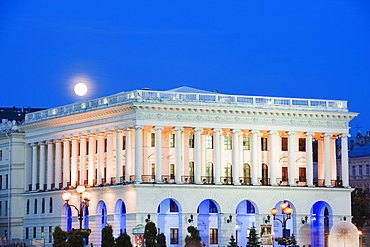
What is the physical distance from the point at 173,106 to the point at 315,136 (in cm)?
1751

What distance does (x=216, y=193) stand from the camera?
107 meters

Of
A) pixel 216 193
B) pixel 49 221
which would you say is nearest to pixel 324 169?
pixel 216 193

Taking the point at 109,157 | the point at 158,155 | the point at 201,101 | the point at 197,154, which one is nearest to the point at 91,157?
the point at 109,157

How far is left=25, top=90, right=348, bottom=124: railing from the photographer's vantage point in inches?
4131

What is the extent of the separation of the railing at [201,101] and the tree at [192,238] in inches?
476

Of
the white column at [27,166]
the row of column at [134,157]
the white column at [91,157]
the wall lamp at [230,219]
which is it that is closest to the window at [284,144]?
the row of column at [134,157]

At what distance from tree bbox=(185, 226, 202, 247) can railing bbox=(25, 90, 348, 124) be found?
1209 cm

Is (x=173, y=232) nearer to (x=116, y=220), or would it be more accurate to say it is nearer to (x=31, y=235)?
(x=116, y=220)

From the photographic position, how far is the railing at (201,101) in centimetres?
10494

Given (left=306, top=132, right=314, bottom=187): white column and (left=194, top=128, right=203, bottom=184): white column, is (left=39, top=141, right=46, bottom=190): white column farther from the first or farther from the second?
(left=306, top=132, right=314, bottom=187): white column

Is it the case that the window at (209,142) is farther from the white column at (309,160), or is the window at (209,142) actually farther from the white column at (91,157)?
the white column at (91,157)

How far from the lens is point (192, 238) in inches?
4043

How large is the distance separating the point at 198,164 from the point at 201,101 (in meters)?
6.04

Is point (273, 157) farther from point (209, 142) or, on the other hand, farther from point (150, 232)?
point (150, 232)
